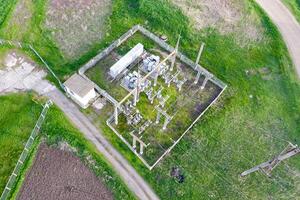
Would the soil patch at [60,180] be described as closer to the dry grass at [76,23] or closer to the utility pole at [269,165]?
the dry grass at [76,23]

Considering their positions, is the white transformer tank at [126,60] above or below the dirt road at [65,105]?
above

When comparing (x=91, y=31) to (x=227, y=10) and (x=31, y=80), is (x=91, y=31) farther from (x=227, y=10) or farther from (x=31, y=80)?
(x=227, y=10)

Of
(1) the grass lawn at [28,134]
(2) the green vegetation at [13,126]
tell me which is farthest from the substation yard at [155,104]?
(2) the green vegetation at [13,126]

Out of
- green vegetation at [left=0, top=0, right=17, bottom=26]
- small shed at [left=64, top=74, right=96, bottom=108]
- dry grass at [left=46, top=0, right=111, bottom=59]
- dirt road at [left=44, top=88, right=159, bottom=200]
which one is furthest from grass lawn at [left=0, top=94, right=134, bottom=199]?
green vegetation at [left=0, top=0, right=17, bottom=26]

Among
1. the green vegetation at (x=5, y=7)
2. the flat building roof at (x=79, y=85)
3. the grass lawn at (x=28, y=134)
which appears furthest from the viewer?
the green vegetation at (x=5, y=7)

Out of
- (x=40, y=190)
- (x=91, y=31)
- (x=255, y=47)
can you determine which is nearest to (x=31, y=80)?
(x=91, y=31)

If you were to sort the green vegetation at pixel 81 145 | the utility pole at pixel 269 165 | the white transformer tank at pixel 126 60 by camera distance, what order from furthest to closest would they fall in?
1. the white transformer tank at pixel 126 60
2. the green vegetation at pixel 81 145
3. the utility pole at pixel 269 165
